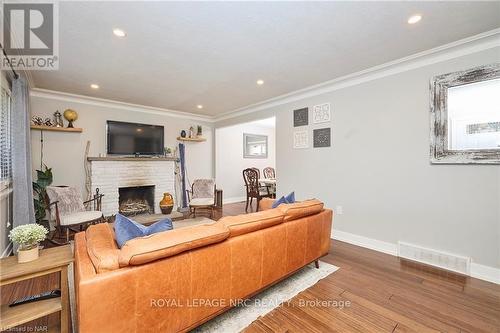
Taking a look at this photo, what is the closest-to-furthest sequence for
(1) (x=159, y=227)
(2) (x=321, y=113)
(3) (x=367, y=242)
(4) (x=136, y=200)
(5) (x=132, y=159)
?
(1) (x=159, y=227)
(3) (x=367, y=242)
(2) (x=321, y=113)
(5) (x=132, y=159)
(4) (x=136, y=200)

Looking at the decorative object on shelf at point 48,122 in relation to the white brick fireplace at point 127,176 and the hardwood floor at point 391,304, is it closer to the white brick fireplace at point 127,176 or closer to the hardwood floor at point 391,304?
the white brick fireplace at point 127,176

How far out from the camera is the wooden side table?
1222 millimetres

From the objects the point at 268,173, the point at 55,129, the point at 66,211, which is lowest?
the point at 66,211

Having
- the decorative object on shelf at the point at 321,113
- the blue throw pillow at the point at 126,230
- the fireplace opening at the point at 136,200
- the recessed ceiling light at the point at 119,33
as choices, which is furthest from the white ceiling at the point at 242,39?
the fireplace opening at the point at 136,200

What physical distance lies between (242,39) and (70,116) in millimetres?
3762

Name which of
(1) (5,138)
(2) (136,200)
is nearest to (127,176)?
(2) (136,200)

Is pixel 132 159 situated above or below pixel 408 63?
below

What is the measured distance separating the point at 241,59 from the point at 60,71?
260cm

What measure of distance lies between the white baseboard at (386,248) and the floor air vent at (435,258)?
6cm

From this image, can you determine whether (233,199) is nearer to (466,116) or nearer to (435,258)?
(435,258)

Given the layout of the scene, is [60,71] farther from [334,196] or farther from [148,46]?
[334,196]

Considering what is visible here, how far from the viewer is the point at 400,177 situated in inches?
116

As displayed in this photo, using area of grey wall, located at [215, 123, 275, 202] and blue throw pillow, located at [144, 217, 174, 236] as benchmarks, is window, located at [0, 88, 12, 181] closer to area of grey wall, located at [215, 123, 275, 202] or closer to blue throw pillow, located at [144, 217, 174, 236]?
blue throw pillow, located at [144, 217, 174, 236]

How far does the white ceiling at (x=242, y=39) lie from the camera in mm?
1902
